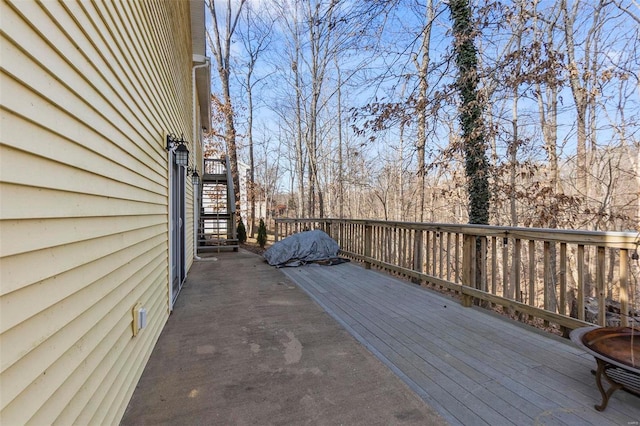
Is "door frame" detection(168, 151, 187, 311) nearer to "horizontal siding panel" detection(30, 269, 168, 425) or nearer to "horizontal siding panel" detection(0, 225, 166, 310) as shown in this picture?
"horizontal siding panel" detection(30, 269, 168, 425)

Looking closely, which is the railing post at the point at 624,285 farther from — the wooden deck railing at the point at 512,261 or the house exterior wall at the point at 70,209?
the house exterior wall at the point at 70,209

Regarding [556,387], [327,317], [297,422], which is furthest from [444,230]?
[297,422]

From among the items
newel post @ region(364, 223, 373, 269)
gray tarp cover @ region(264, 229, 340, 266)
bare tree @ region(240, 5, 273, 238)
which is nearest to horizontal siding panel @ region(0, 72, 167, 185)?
newel post @ region(364, 223, 373, 269)

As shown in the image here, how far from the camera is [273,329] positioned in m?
3.29

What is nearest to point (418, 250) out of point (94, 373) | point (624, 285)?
point (624, 285)

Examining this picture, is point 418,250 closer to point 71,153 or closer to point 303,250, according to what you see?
point 303,250

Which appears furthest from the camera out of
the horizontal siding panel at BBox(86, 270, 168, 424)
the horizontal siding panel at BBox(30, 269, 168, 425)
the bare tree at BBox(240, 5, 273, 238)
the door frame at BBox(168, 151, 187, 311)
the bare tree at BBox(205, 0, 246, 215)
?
the bare tree at BBox(240, 5, 273, 238)

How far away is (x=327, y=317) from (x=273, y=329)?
2.14 feet

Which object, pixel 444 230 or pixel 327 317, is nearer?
pixel 327 317

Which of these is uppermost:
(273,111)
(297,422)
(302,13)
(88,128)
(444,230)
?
(302,13)

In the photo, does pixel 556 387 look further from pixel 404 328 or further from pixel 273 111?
pixel 273 111

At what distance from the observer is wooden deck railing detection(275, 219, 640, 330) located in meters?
2.59

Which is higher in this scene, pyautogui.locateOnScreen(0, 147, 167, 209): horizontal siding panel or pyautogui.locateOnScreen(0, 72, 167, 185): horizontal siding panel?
pyautogui.locateOnScreen(0, 72, 167, 185): horizontal siding panel

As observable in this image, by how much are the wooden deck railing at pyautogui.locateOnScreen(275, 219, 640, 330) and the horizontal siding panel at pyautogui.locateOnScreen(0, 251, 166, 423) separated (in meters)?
3.17
